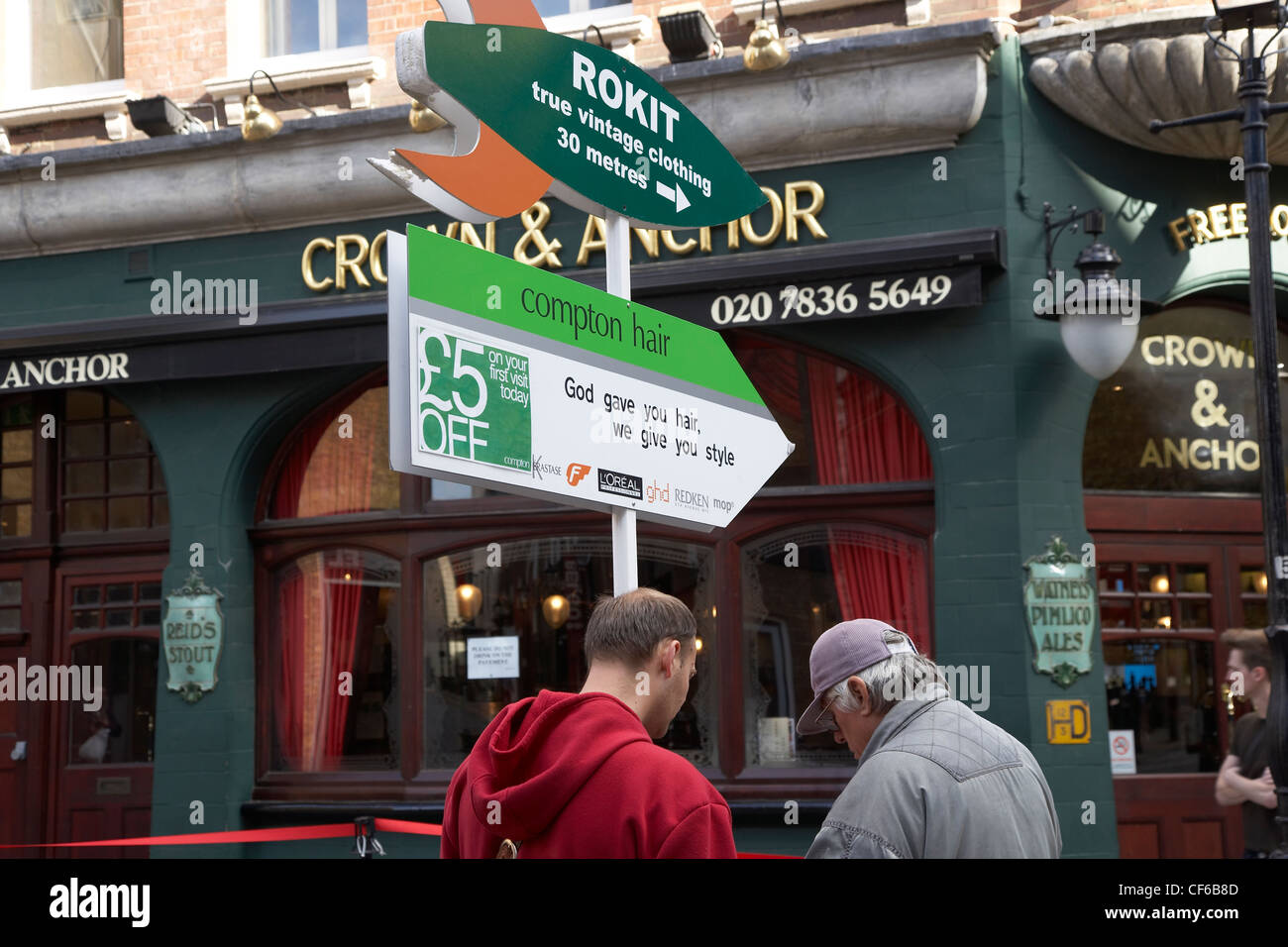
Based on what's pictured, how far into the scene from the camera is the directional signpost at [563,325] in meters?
3.13

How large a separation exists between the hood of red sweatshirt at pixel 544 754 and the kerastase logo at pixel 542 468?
57 centimetres

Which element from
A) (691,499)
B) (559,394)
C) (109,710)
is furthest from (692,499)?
(109,710)

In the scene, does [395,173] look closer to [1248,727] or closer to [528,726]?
[528,726]

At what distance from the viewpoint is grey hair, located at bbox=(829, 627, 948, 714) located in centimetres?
318

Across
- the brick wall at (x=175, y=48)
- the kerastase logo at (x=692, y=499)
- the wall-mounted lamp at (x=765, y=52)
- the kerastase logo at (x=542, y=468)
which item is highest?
the brick wall at (x=175, y=48)

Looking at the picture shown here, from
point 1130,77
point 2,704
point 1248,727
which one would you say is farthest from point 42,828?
point 1130,77

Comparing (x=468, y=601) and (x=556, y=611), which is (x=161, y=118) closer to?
(x=468, y=601)

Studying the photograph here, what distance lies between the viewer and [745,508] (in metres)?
9.19

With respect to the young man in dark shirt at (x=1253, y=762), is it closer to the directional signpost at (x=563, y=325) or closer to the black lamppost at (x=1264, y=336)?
the black lamppost at (x=1264, y=336)

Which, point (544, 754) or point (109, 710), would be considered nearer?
point (544, 754)

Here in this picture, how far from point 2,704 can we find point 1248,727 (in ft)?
27.5

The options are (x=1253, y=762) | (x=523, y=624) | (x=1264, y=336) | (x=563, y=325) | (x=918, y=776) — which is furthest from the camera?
(x=523, y=624)
